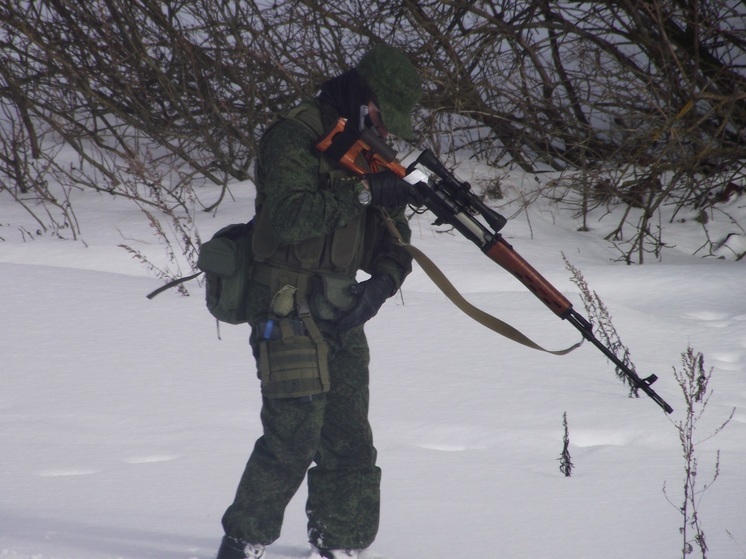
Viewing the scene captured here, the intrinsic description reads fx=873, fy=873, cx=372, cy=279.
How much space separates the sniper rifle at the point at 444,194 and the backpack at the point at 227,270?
1.10ft

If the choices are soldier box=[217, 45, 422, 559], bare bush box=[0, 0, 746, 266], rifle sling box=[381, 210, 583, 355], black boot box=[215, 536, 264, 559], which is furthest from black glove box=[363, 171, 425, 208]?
bare bush box=[0, 0, 746, 266]

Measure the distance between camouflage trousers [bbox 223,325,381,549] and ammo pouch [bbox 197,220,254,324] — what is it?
0.24m

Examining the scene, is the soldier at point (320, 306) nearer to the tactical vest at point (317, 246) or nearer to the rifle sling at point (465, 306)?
the tactical vest at point (317, 246)

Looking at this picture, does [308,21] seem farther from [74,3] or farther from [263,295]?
[263,295]

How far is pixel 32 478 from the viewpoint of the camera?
9.22ft

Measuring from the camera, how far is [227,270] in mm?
2166

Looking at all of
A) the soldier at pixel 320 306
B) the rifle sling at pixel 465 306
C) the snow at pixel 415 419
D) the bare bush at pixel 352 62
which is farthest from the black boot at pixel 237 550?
the bare bush at pixel 352 62

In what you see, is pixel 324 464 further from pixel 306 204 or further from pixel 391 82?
pixel 391 82

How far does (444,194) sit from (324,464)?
0.78m

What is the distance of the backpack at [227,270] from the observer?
2158 millimetres

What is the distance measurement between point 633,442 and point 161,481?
1707mm

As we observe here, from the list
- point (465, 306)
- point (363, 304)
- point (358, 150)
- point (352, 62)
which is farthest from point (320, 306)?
point (352, 62)

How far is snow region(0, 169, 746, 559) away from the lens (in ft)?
8.18

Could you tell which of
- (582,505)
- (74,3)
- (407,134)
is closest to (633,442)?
(582,505)
